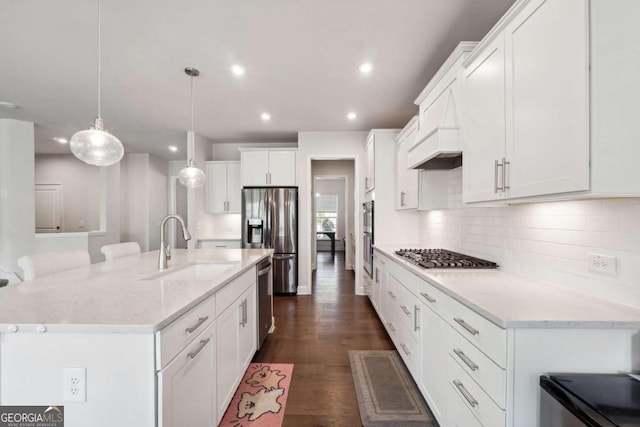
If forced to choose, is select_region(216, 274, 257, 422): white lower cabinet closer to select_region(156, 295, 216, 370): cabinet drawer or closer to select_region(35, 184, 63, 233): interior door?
select_region(156, 295, 216, 370): cabinet drawer

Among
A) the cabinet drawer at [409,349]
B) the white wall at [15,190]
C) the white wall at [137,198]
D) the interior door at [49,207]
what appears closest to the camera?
the cabinet drawer at [409,349]

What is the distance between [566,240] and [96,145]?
9.27 feet

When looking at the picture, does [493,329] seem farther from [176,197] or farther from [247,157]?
[176,197]

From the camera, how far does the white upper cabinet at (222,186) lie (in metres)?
5.04

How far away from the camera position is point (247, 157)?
4.69 m

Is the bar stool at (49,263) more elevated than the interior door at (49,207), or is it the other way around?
the interior door at (49,207)

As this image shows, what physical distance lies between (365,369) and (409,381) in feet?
1.18

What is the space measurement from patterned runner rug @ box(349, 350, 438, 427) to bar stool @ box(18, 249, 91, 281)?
2336 mm

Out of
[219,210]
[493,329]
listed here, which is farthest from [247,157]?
[493,329]

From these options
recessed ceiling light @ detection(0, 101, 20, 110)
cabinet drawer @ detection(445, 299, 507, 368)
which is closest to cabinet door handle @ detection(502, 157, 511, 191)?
cabinet drawer @ detection(445, 299, 507, 368)

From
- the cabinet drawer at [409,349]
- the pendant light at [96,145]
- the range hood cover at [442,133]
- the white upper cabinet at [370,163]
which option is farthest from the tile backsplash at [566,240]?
the pendant light at [96,145]

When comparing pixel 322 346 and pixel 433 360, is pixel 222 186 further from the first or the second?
pixel 433 360

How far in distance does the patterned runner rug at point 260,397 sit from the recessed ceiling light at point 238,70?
2739 millimetres

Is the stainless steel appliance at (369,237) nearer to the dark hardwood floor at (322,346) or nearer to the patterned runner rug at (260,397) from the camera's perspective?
the dark hardwood floor at (322,346)
